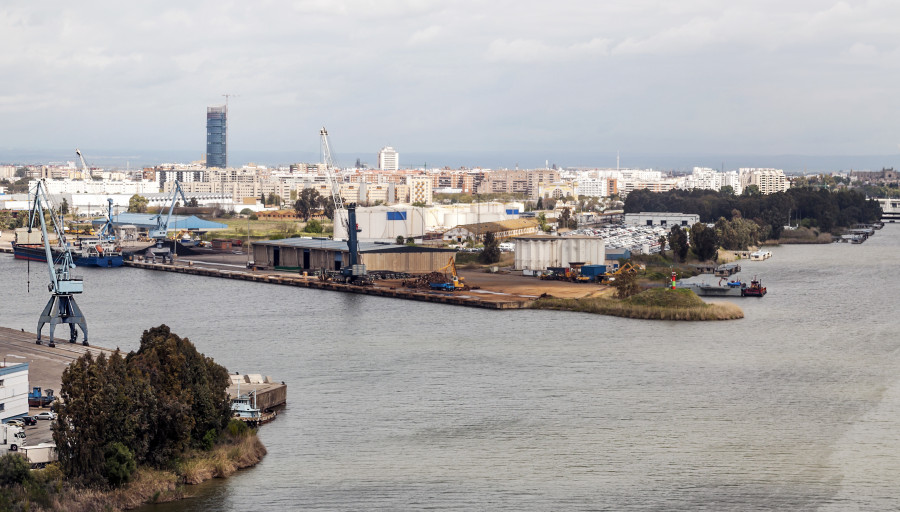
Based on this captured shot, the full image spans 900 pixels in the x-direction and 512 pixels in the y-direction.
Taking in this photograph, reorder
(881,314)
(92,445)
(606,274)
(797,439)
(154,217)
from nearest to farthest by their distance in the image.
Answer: (92,445) < (797,439) < (881,314) < (606,274) < (154,217)

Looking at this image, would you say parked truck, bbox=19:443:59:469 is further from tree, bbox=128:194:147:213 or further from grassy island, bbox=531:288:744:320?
tree, bbox=128:194:147:213

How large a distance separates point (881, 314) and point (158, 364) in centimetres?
1182

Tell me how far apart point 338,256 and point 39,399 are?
42.3 feet

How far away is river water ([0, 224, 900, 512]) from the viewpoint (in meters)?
7.21

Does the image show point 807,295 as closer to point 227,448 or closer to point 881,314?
point 881,314

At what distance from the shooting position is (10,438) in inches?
279

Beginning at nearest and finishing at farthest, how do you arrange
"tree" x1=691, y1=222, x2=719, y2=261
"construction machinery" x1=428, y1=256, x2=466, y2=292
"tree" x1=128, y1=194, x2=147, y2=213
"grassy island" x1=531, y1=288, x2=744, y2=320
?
1. "grassy island" x1=531, y1=288, x2=744, y2=320
2. "construction machinery" x1=428, y1=256, x2=466, y2=292
3. "tree" x1=691, y1=222, x2=719, y2=261
4. "tree" x1=128, y1=194, x2=147, y2=213

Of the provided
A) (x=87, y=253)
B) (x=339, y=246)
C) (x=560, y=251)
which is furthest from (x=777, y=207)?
(x=87, y=253)

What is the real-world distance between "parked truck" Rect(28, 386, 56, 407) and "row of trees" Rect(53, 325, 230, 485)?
0.91 m

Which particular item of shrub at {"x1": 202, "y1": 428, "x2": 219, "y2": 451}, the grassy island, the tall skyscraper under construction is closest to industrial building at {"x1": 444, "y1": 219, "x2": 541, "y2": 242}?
the grassy island

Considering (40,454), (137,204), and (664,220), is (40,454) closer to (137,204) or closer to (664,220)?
(664,220)

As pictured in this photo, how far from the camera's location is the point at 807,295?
1855 centimetres

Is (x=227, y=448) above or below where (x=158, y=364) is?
below

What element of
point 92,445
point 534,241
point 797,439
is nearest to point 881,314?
point 534,241
